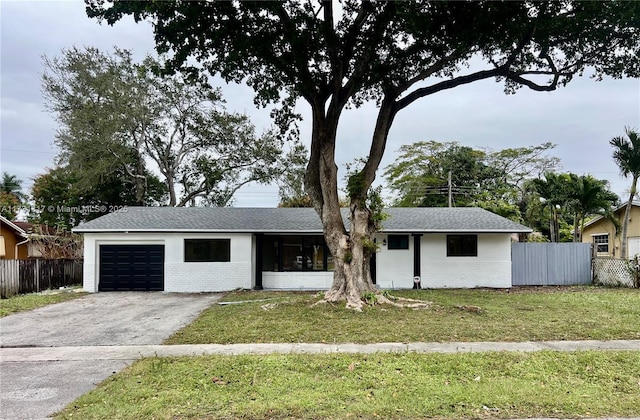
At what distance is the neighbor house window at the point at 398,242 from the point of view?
57.3 feet

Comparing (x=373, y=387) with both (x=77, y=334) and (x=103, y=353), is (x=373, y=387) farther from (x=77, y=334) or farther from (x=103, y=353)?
(x=77, y=334)

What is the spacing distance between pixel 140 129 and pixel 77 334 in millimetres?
20043

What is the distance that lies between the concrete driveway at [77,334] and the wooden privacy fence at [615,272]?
1583 cm

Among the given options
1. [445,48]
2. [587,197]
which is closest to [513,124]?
[587,197]

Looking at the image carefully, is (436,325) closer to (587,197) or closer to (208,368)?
(208,368)

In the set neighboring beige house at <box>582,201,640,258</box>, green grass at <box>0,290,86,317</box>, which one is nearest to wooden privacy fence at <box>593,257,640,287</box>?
neighboring beige house at <box>582,201,640,258</box>

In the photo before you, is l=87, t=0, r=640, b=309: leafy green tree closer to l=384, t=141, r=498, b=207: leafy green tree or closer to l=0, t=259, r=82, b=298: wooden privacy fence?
l=0, t=259, r=82, b=298: wooden privacy fence

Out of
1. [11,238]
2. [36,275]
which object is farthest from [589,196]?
[11,238]

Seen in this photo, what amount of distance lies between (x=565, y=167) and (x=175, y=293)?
3171cm

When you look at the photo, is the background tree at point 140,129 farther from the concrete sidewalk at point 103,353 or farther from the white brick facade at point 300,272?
the concrete sidewalk at point 103,353

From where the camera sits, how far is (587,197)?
19609mm

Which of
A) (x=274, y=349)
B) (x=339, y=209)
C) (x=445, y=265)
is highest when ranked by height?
(x=339, y=209)

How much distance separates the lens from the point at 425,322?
30.5ft

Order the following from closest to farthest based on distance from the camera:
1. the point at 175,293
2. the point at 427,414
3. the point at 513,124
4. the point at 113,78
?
1. the point at 427,414
2. the point at 175,293
3. the point at 113,78
4. the point at 513,124
